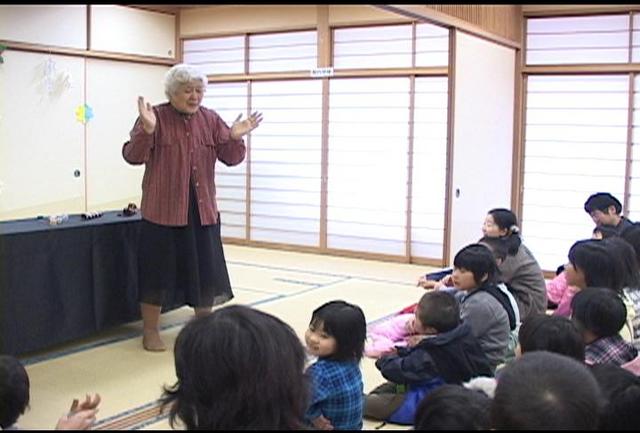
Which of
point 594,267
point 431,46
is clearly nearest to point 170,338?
point 594,267

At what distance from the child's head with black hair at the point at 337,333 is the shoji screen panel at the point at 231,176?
592 centimetres

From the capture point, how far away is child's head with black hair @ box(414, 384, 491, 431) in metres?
1.37

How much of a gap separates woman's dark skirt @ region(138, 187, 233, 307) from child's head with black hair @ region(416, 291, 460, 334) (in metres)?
1.59

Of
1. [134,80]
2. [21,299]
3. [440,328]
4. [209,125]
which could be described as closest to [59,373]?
[21,299]

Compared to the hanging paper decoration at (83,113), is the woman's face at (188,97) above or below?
below

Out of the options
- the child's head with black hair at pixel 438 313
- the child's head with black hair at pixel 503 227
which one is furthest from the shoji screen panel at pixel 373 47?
the child's head with black hair at pixel 438 313

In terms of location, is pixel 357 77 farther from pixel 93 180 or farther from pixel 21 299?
pixel 21 299

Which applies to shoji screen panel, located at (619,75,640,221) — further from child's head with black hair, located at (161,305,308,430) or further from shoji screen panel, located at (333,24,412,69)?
child's head with black hair, located at (161,305,308,430)

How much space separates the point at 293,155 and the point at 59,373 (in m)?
4.58

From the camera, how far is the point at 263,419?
1273mm

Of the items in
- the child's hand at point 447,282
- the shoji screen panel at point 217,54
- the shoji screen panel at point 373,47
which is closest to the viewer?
the child's hand at point 447,282

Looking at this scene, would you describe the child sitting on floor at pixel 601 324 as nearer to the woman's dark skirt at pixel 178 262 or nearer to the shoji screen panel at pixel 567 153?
the woman's dark skirt at pixel 178 262

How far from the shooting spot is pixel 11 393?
207cm

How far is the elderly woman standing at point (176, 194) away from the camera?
412cm
